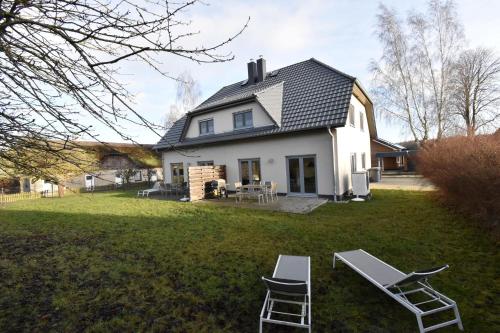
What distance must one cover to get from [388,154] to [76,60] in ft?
98.5

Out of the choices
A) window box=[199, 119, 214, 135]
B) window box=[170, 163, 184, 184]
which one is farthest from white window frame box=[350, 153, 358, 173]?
window box=[170, 163, 184, 184]

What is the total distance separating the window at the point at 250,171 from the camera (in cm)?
1391

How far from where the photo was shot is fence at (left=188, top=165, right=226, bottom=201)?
13.7 metres

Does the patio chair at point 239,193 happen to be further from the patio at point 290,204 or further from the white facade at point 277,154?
the white facade at point 277,154

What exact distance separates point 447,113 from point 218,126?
21.0 metres

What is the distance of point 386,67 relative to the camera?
23328 mm

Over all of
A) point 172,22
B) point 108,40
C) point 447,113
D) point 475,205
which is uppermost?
point 447,113

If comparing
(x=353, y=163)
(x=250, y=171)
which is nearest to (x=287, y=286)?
(x=250, y=171)

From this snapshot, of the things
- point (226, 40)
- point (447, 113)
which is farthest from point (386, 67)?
point (226, 40)

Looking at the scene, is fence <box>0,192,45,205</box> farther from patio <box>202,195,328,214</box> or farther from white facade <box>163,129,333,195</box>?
patio <box>202,195,328,214</box>

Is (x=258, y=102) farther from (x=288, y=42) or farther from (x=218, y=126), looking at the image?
(x=288, y=42)

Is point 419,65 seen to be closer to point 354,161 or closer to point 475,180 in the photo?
point 354,161

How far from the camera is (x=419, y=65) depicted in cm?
2247

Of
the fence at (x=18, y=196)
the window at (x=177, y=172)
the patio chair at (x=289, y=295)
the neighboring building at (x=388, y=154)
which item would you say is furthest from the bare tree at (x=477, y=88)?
the fence at (x=18, y=196)
